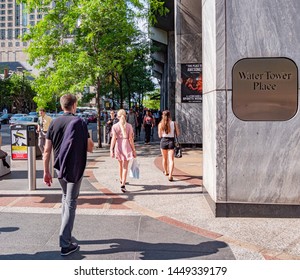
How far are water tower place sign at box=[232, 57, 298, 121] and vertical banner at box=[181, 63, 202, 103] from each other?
11549mm

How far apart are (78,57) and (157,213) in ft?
37.9

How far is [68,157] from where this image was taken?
460 centimetres

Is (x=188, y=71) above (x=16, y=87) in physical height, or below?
below

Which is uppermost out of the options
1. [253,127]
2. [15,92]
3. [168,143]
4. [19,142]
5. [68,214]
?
[15,92]

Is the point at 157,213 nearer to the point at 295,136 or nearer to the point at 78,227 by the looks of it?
the point at 78,227

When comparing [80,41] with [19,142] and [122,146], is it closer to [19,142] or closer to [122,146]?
[19,142]

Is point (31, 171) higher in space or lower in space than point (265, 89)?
lower

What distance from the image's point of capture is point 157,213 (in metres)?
6.59

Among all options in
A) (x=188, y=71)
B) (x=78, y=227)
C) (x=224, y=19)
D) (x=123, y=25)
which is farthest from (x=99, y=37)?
(x=78, y=227)

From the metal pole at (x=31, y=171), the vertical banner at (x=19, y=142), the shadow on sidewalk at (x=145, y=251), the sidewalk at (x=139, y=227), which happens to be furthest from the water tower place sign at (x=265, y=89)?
the vertical banner at (x=19, y=142)

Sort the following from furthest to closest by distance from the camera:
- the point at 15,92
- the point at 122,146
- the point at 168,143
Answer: the point at 15,92
the point at 168,143
the point at 122,146

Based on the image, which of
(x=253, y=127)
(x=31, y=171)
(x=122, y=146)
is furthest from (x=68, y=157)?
(x=31, y=171)

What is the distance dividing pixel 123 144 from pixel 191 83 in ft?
33.5
